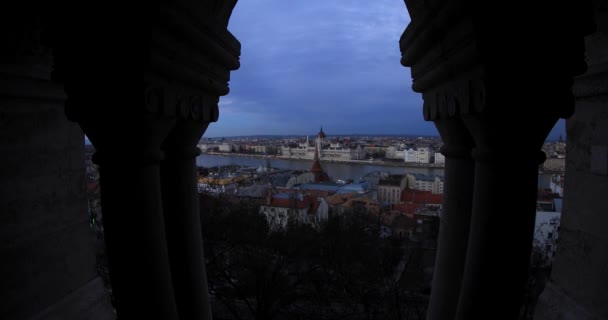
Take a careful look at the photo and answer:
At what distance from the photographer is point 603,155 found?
5.01 feet

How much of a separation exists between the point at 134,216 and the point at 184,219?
424 mm

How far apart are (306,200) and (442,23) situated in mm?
14257

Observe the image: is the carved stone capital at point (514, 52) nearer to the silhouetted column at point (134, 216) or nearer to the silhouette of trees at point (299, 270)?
the silhouetted column at point (134, 216)

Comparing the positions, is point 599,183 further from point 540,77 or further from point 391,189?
point 391,189

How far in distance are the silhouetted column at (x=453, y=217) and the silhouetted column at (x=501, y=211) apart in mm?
246

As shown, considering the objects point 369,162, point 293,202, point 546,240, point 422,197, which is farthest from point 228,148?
point 546,240

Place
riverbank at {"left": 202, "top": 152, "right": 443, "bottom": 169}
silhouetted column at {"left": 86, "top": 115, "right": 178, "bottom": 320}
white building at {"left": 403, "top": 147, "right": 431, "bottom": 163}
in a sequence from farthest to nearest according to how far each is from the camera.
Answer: white building at {"left": 403, "top": 147, "right": 431, "bottom": 163}, riverbank at {"left": 202, "top": 152, "right": 443, "bottom": 169}, silhouetted column at {"left": 86, "top": 115, "right": 178, "bottom": 320}

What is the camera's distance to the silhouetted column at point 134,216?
3.56 feet

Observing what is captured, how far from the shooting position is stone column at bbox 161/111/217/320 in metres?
1.49

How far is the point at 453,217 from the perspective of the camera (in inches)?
53.2

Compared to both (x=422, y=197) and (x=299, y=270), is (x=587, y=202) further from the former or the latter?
(x=422, y=197)

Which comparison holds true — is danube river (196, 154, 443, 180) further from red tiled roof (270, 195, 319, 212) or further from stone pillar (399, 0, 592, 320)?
stone pillar (399, 0, 592, 320)

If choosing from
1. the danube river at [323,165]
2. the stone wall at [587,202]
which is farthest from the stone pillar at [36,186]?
the danube river at [323,165]

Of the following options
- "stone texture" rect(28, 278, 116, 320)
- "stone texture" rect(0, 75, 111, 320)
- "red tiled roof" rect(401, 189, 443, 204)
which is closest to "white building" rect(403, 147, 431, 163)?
"red tiled roof" rect(401, 189, 443, 204)
